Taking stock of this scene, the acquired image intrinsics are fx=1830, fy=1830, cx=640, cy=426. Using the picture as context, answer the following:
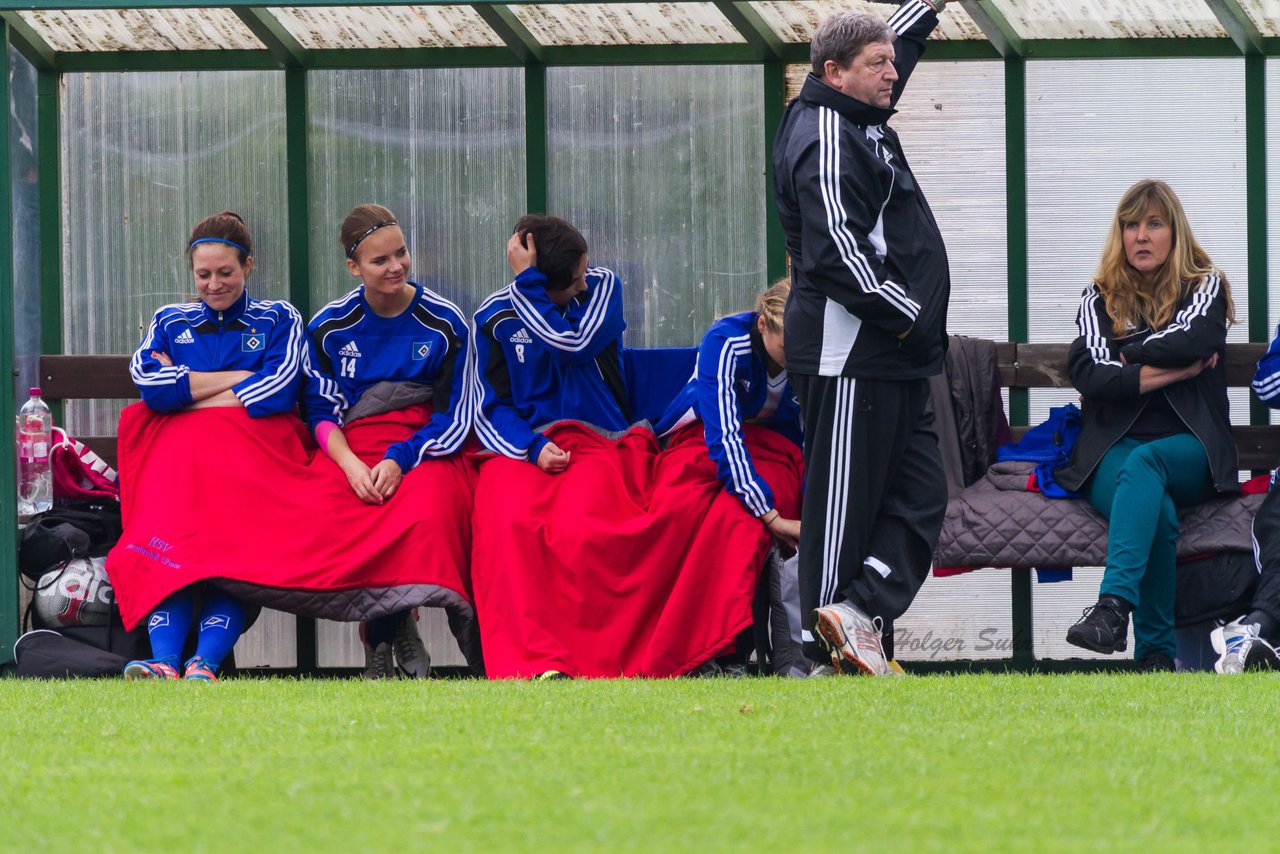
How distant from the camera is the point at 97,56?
712 cm

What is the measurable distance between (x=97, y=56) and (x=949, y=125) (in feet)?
10.9

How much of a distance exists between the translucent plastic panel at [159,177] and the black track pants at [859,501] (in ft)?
8.99

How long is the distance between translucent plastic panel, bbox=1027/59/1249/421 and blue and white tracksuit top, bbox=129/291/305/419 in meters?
2.81

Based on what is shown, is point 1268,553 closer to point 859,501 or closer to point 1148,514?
point 1148,514

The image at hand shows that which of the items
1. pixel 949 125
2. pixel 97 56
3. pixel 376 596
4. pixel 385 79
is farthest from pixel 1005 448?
pixel 97 56

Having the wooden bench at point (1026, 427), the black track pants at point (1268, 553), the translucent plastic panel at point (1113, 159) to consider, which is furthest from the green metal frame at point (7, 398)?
the black track pants at point (1268, 553)

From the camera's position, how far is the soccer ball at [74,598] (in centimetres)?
610

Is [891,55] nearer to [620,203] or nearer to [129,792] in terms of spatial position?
[620,203]

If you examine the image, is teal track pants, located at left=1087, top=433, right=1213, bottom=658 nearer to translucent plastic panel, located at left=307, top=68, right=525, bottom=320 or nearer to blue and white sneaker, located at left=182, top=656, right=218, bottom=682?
translucent plastic panel, located at left=307, top=68, right=525, bottom=320

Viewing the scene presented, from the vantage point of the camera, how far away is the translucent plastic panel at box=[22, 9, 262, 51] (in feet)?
→ 22.9

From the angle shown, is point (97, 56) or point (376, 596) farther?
point (97, 56)

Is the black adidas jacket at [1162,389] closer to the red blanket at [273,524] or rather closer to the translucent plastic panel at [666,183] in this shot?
the translucent plastic panel at [666,183]

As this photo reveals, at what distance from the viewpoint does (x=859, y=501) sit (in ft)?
17.4

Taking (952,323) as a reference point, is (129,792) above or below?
below
